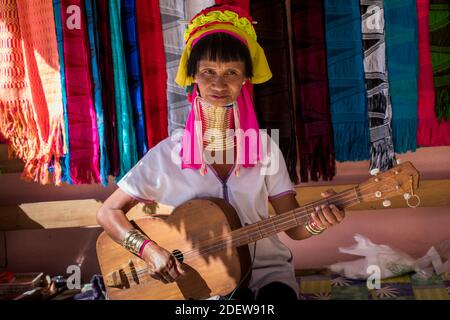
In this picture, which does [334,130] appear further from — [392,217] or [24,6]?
[24,6]

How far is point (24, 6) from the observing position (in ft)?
8.88

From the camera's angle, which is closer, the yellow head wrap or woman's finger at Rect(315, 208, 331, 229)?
woman's finger at Rect(315, 208, 331, 229)

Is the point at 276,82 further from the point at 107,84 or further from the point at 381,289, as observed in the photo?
the point at 381,289

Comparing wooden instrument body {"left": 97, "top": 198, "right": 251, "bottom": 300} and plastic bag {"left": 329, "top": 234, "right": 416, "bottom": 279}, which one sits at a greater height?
wooden instrument body {"left": 97, "top": 198, "right": 251, "bottom": 300}

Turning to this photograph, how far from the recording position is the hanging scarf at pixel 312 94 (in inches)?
101

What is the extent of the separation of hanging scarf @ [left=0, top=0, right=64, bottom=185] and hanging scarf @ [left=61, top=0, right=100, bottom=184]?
0.06 m

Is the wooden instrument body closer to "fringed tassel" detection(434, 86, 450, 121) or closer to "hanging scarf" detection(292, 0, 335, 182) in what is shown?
"hanging scarf" detection(292, 0, 335, 182)

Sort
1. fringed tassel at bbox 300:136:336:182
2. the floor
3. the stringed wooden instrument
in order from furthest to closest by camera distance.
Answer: fringed tassel at bbox 300:136:336:182 → the floor → the stringed wooden instrument

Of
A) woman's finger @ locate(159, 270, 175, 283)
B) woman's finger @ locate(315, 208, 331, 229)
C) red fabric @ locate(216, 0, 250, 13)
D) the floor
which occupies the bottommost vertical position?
the floor

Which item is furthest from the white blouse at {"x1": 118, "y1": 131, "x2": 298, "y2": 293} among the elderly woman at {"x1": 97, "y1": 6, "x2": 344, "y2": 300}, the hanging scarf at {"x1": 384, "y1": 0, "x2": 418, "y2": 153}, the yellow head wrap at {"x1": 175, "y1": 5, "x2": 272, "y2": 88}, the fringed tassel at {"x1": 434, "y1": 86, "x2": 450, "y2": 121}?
the fringed tassel at {"x1": 434, "y1": 86, "x2": 450, "y2": 121}

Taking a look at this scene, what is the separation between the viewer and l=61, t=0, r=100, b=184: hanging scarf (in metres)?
2.65

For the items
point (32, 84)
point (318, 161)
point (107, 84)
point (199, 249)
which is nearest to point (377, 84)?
point (318, 161)

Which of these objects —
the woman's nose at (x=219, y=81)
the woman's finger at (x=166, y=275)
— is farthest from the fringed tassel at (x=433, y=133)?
the woman's finger at (x=166, y=275)
